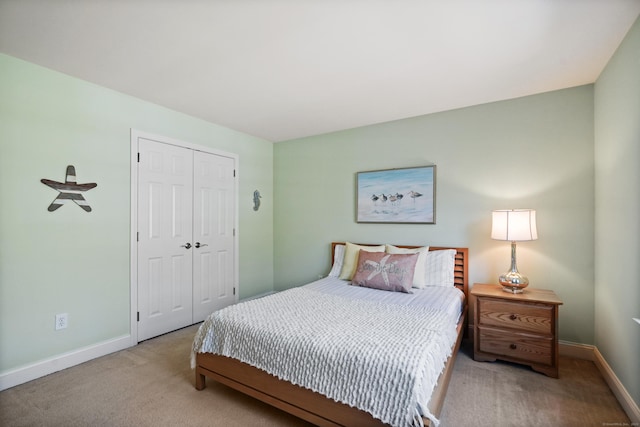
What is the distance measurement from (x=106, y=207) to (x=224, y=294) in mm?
1737

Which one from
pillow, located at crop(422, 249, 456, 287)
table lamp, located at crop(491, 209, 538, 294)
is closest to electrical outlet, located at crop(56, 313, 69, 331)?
pillow, located at crop(422, 249, 456, 287)

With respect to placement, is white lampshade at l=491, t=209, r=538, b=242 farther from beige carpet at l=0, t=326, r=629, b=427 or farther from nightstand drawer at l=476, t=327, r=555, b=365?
beige carpet at l=0, t=326, r=629, b=427

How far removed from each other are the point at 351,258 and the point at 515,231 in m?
1.64

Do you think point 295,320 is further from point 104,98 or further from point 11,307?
point 104,98

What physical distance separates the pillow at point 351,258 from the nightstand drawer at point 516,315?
3.92 feet

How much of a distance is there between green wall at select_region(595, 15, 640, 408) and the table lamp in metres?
0.49

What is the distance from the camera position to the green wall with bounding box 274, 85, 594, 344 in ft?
8.67

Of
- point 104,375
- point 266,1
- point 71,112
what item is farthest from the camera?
point 71,112

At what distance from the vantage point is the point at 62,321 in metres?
2.43

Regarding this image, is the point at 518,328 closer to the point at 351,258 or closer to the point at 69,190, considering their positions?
the point at 351,258

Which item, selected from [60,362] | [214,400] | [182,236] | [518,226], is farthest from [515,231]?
[60,362]

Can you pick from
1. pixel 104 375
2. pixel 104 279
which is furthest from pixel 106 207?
pixel 104 375

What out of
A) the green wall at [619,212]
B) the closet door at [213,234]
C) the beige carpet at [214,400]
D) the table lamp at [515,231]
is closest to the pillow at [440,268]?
the table lamp at [515,231]

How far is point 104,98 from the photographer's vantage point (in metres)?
2.69
